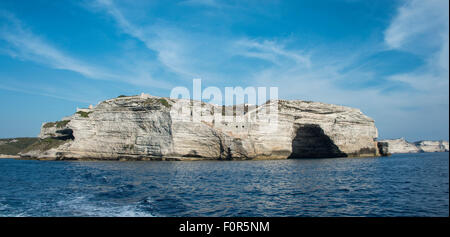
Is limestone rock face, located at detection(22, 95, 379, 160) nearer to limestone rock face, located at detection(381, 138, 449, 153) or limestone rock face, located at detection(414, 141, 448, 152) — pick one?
limestone rock face, located at detection(381, 138, 449, 153)

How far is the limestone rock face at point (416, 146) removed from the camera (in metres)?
163

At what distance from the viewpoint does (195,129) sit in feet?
164

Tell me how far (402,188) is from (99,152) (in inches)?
1979

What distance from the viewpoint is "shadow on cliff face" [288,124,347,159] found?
56306mm

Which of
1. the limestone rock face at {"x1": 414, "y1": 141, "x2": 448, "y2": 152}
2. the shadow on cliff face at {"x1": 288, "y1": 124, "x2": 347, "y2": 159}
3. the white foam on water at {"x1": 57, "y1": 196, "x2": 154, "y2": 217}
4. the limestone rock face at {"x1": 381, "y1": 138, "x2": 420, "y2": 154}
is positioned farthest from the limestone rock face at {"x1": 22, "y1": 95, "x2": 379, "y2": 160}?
the limestone rock face at {"x1": 414, "y1": 141, "x2": 448, "y2": 152}

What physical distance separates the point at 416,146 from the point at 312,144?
150095 mm

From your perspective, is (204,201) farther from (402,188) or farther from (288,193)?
(402,188)

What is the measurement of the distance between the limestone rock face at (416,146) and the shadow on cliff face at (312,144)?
12873 centimetres

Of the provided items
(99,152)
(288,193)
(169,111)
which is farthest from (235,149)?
(288,193)

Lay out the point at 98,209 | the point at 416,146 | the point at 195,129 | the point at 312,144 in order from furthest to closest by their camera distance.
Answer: the point at 416,146 < the point at 312,144 < the point at 195,129 < the point at 98,209

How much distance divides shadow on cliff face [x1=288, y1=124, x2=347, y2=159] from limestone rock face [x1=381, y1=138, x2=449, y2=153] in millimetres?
128733

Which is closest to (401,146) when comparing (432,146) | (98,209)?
(432,146)

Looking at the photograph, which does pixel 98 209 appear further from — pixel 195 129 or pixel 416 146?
pixel 416 146

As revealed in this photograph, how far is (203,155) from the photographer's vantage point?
5131 cm
